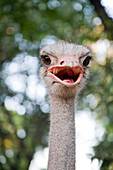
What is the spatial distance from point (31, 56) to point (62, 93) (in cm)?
298

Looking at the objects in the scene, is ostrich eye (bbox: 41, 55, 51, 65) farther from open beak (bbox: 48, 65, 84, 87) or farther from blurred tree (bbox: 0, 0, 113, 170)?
blurred tree (bbox: 0, 0, 113, 170)

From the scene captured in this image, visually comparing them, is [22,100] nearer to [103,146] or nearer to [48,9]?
[48,9]

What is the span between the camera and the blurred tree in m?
4.81

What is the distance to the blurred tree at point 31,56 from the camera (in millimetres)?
4809

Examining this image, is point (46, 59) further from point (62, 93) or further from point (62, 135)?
point (62, 135)

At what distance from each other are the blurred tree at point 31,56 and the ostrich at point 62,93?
1728mm

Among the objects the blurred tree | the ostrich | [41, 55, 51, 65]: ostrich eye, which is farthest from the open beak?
the blurred tree

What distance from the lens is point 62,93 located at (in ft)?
8.67

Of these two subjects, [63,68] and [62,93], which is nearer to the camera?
[63,68]

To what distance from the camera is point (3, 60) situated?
5719mm

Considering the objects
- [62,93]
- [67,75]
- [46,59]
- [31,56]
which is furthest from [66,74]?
[31,56]

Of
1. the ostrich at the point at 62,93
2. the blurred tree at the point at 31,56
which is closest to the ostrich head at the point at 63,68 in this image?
the ostrich at the point at 62,93

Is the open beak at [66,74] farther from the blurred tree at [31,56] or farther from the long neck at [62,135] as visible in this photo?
the blurred tree at [31,56]

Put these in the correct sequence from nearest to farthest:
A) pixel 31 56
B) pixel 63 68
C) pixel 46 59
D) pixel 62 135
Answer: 1. pixel 63 68
2. pixel 62 135
3. pixel 46 59
4. pixel 31 56
